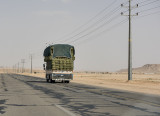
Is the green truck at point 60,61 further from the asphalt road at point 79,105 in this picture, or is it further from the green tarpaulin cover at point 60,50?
the asphalt road at point 79,105

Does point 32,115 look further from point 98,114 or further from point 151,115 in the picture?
point 151,115

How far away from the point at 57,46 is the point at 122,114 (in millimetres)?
24810

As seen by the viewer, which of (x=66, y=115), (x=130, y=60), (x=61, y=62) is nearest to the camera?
(x=66, y=115)

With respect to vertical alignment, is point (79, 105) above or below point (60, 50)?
below

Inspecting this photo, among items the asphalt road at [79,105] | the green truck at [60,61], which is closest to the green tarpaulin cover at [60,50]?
the green truck at [60,61]

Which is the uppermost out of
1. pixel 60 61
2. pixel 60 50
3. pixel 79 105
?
pixel 60 50

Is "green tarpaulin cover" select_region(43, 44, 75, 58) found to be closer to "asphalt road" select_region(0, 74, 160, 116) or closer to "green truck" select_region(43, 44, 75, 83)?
"green truck" select_region(43, 44, 75, 83)

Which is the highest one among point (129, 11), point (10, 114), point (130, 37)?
point (129, 11)

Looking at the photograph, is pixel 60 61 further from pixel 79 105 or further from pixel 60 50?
pixel 79 105

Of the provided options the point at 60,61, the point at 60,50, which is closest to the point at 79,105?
the point at 60,61

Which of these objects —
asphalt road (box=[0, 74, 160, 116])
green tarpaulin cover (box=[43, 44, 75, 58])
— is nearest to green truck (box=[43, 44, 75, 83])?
green tarpaulin cover (box=[43, 44, 75, 58])

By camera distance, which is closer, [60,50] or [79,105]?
[79,105]

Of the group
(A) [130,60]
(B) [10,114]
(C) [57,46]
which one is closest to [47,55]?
(C) [57,46]

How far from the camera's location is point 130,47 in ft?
117
